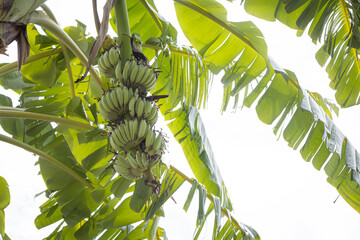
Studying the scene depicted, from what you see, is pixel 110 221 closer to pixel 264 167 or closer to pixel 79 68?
pixel 79 68

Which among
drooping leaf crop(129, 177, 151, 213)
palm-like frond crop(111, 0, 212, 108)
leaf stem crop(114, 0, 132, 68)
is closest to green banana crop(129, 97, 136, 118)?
leaf stem crop(114, 0, 132, 68)

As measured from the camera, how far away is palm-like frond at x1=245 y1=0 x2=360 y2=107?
165 cm

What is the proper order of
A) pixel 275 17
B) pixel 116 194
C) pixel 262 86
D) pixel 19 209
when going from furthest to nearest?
pixel 19 209, pixel 275 17, pixel 262 86, pixel 116 194

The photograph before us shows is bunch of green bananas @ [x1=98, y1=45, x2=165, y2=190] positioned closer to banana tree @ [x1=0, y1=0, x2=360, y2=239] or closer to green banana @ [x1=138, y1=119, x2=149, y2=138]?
green banana @ [x1=138, y1=119, x2=149, y2=138]

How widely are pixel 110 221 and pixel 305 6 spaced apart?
4.26ft

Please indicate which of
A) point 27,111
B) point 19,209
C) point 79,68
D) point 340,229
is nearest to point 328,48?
point 79,68

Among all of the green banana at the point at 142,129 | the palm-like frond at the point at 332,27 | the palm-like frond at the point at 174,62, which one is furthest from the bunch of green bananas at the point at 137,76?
the palm-like frond at the point at 332,27

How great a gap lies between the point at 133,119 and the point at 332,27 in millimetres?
1355

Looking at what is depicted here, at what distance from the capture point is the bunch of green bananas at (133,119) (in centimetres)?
91

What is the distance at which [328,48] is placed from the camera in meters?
1.80

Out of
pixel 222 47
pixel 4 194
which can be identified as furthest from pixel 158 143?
pixel 4 194

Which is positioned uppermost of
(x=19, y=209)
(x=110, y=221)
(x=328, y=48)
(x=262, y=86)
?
(x=328, y=48)

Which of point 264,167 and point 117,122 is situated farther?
point 264,167

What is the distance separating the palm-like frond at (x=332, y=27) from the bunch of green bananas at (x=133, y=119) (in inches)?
34.5
